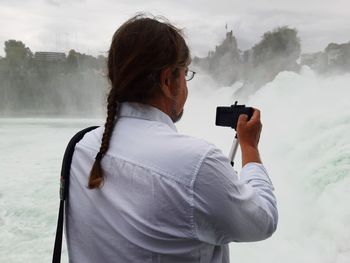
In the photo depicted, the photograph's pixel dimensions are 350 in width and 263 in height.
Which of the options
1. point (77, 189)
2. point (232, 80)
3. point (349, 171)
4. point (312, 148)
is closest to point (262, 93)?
point (312, 148)

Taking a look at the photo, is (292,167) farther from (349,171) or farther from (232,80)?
A: (232,80)

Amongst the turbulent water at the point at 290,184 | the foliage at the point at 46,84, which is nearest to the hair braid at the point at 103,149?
the turbulent water at the point at 290,184

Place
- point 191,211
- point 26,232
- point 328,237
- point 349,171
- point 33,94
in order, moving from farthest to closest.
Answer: point 33,94
point 26,232
point 349,171
point 328,237
point 191,211

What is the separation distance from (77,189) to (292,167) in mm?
4597

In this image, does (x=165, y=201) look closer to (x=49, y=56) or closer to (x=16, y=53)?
(x=16, y=53)

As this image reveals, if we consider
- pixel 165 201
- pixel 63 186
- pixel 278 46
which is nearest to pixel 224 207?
pixel 165 201

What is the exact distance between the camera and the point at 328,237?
129 inches

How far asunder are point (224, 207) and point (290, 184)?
421 cm

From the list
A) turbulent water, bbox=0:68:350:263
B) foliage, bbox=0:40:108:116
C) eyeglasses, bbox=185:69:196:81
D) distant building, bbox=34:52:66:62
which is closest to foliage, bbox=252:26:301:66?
turbulent water, bbox=0:68:350:263

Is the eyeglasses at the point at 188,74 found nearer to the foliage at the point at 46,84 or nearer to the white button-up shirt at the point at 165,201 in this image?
the white button-up shirt at the point at 165,201

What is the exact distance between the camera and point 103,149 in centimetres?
82

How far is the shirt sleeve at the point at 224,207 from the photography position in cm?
73

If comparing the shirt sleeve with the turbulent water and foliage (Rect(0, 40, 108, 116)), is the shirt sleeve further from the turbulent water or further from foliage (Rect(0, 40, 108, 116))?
A: foliage (Rect(0, 40, 108, 116))

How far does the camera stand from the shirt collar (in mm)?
823
